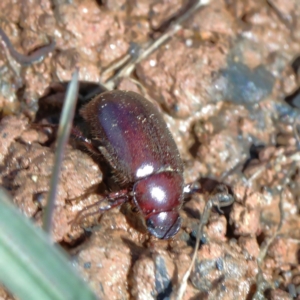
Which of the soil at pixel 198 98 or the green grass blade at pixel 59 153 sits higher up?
the green grass blade at pixel 59 153

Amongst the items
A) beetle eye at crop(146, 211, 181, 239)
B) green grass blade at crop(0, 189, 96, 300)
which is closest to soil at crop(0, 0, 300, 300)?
beetle eye at crop(146, 211, 181, 239)

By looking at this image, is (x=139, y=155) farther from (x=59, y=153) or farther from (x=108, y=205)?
(x=59, y=153)

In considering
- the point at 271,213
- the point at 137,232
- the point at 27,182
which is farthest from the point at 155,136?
the point at 271,213

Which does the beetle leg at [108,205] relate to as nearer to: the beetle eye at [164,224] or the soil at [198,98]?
the soil at [198,98]

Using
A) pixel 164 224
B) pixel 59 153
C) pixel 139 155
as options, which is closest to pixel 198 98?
pixel 139 155

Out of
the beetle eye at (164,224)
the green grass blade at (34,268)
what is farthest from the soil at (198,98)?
the green grass blade at (34,268)

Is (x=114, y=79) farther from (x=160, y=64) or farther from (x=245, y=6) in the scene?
(x=245, y=6)

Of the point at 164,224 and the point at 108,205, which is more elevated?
the point at 108,205
